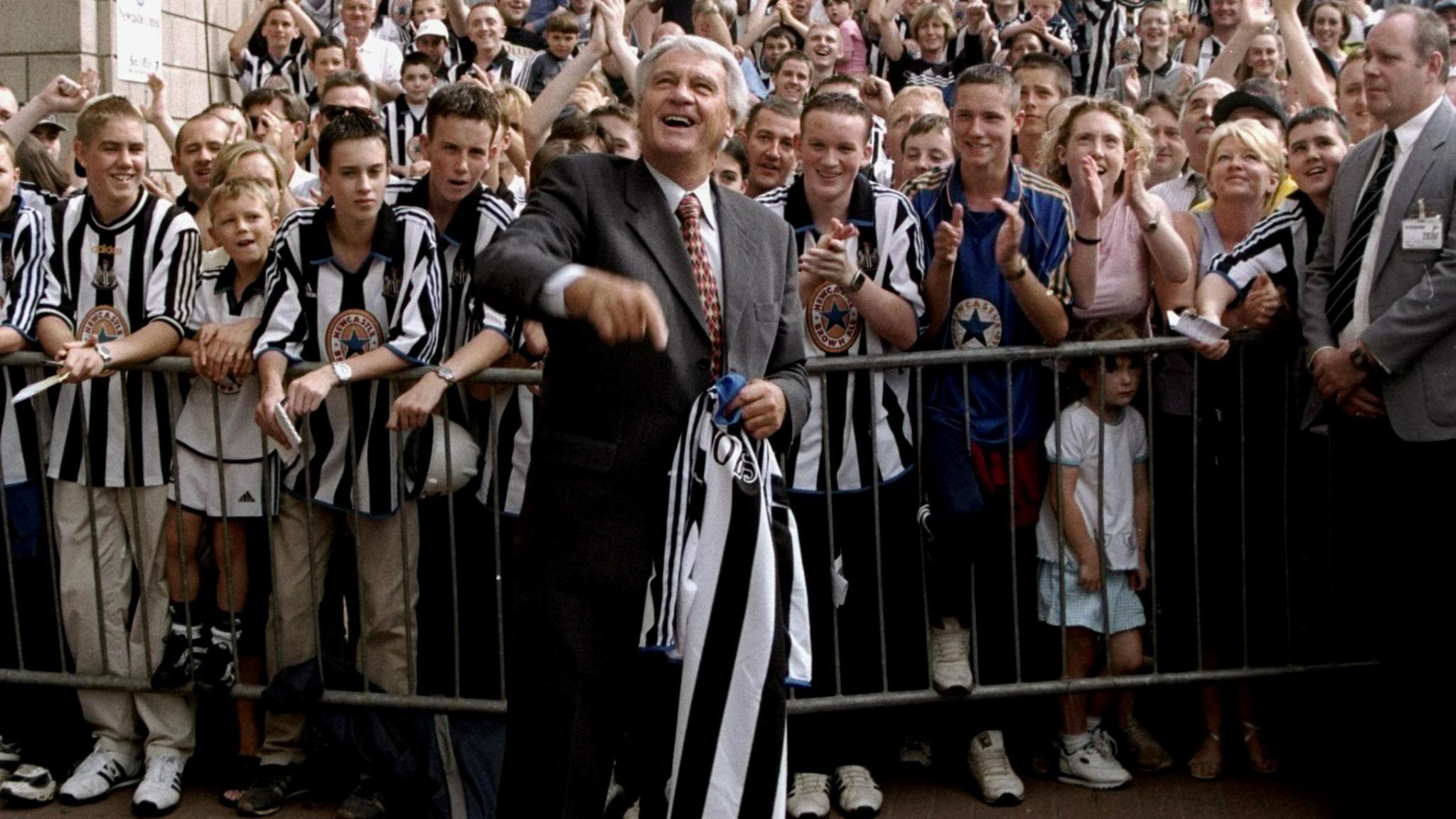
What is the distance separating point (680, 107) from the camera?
3887 mm

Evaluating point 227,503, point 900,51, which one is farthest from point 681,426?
point 900,51

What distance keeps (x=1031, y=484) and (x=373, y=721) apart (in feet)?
7.33

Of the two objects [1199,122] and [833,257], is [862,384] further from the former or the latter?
[1199,122]

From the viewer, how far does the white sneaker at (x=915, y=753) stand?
5.65 meters

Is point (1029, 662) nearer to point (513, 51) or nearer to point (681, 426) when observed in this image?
point (681, 426)

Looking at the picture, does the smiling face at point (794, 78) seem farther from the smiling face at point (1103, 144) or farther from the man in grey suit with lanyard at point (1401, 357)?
the man in grey suit with lanyard at point (1401, 357)

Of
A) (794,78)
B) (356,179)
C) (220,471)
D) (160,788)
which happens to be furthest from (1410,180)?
(794,78)

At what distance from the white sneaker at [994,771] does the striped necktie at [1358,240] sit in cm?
171

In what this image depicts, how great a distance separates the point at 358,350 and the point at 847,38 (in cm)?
842

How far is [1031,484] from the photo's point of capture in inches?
215

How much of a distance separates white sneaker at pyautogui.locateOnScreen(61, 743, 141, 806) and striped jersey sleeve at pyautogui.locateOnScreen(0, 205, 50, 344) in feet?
4.53

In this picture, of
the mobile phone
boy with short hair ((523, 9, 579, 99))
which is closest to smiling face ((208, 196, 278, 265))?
the mobile phone

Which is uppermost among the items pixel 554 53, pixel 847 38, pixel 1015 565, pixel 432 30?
pixel 847 38

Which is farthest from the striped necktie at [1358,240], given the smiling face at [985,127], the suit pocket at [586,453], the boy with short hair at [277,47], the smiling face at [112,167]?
the boy with short hair at [277,47]
